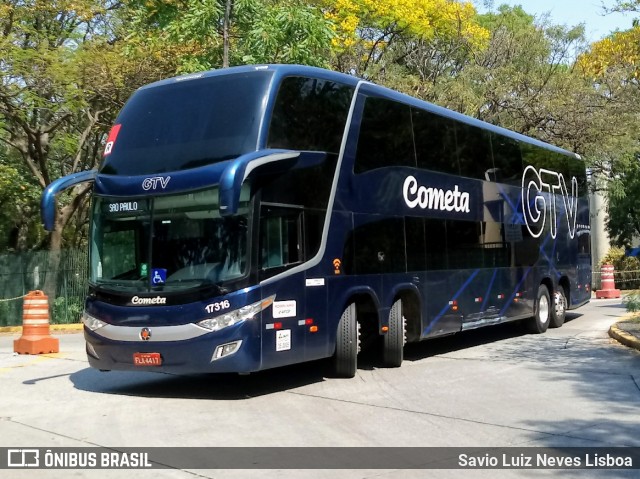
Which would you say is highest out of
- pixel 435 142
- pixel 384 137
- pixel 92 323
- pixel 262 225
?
pixel 435 142

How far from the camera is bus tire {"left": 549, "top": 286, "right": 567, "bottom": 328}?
19.0 meters

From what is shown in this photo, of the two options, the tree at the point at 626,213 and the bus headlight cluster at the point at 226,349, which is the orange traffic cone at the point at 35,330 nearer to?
the bus headlight cluster at the point at 226,349

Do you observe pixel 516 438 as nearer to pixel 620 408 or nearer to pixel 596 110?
pixel 620 408

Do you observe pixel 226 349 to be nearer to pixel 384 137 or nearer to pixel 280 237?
pixel 280 237

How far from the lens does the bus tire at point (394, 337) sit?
41.1 ft

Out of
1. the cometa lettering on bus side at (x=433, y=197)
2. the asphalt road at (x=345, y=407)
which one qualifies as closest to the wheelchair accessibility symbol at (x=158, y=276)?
the asphalt road at (x=345, y=407)

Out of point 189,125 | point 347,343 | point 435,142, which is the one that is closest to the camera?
point 189,125

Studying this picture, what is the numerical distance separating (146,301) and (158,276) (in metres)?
0.34

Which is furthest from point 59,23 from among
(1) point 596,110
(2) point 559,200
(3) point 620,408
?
(3) point 620,408

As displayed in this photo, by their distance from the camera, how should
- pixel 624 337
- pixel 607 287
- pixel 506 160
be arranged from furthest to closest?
pixel 607 287, pixel 506 160, pixel 624 337

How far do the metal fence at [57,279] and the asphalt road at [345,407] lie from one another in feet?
36.9

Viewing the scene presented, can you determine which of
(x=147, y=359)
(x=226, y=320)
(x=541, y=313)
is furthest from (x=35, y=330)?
(x=541, y=313)

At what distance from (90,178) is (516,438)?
678 centimetres

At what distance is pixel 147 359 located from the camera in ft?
32.7
